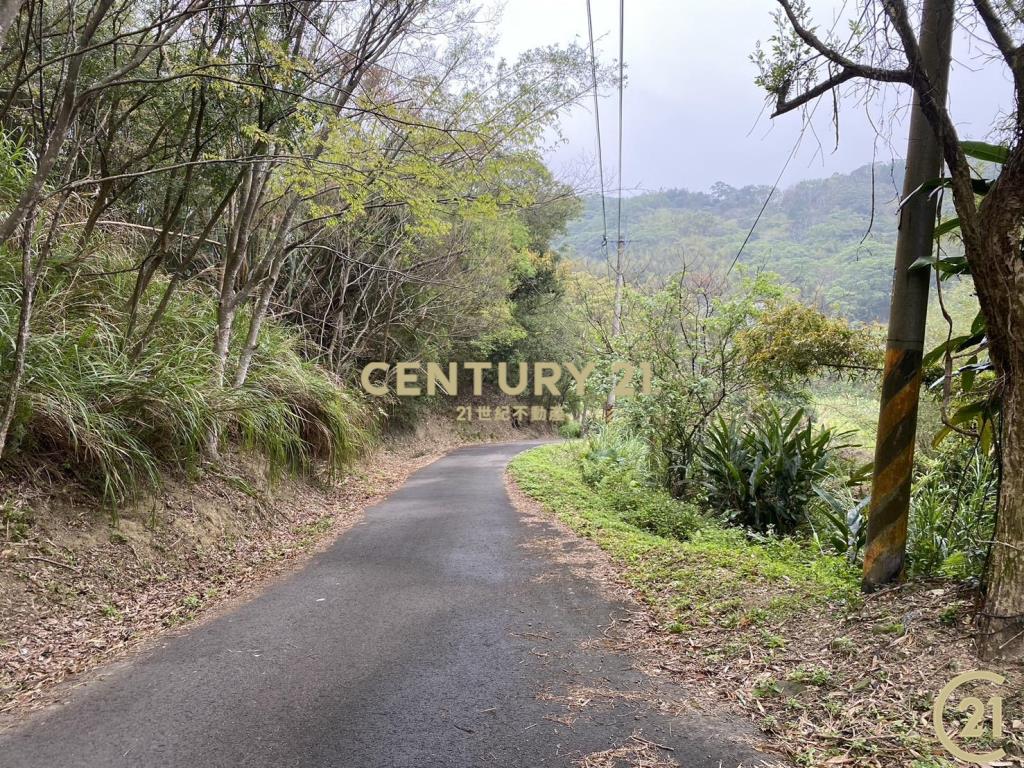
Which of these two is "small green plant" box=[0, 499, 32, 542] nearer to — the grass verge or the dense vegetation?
the dense vegetation

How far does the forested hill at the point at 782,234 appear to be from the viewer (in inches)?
363

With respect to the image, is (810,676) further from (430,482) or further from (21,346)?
(430,482)

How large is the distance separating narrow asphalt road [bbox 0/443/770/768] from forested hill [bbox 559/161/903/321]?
3128mm

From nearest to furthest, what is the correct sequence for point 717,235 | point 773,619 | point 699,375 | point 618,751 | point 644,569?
point 618,751 < point 773,619 < point 644,569 < point 699,375 < point 717,235

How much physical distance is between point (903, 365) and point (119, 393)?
19.6 ft

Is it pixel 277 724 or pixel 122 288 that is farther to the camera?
pixel 122 288

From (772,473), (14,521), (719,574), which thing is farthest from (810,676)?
(14,521)

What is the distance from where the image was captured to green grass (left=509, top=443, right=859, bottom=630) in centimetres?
388

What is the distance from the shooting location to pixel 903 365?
137 inches

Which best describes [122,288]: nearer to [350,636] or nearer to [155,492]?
[155,492]

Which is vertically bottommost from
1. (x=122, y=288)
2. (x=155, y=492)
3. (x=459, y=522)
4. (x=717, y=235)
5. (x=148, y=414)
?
(x=459, y=522)

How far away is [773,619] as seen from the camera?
146 inches

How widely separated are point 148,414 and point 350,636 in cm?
302

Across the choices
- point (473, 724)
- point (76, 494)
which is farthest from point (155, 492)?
point (473, 724)
